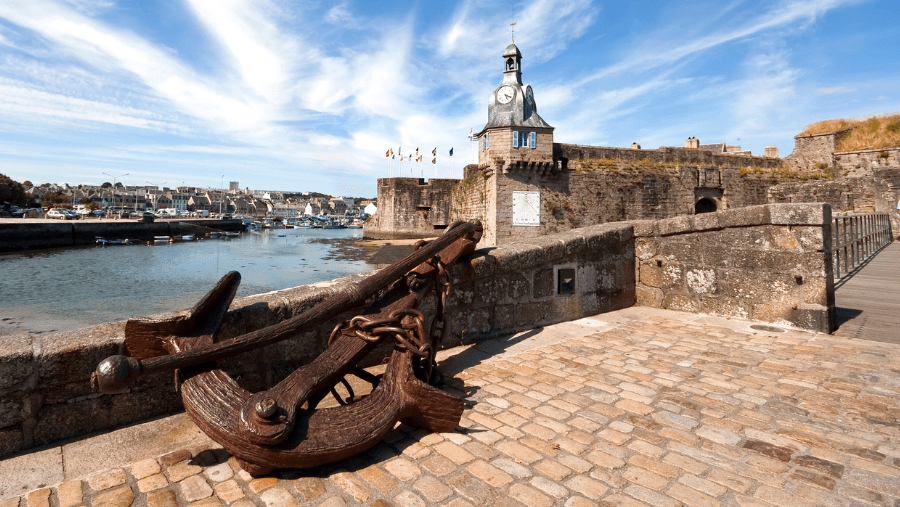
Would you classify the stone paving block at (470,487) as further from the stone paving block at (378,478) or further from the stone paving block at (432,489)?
the stone paving block at (378,478)

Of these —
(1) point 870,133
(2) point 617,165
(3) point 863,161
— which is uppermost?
(1) point 870,133

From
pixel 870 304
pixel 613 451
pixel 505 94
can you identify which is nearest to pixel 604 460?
pixel 613 451

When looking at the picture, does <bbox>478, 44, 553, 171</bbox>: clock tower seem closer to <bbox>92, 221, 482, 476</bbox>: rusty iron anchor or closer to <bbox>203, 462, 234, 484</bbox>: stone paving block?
<bbox>92, 221, 482, 476</bbox>: rusty iron anchor

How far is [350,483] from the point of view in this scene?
2072 millimetres

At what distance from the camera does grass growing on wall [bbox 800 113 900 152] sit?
25.0m

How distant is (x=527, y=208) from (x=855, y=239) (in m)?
16.7

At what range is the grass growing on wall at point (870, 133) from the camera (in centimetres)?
2502

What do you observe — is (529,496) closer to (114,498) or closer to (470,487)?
(470,487)

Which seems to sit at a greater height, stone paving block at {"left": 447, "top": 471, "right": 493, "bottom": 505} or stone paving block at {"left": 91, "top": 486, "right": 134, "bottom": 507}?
stone paving block at {"left": 91, "top": 486, "right": 134, "bottom": 507}

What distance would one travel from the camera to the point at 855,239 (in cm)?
934

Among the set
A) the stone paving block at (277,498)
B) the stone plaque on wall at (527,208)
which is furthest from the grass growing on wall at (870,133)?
the stone paving block at (277,498)

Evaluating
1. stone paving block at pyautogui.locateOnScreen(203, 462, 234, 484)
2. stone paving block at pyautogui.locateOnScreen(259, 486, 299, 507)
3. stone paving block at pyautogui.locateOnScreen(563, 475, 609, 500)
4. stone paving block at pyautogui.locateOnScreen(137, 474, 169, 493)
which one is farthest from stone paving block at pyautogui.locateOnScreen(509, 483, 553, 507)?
stone paving block at pyautogui.locateOnScreen(137, 474, 169, 493)

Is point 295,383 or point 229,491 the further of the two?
point 295,383

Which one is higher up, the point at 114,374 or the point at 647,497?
the point at 114,374
